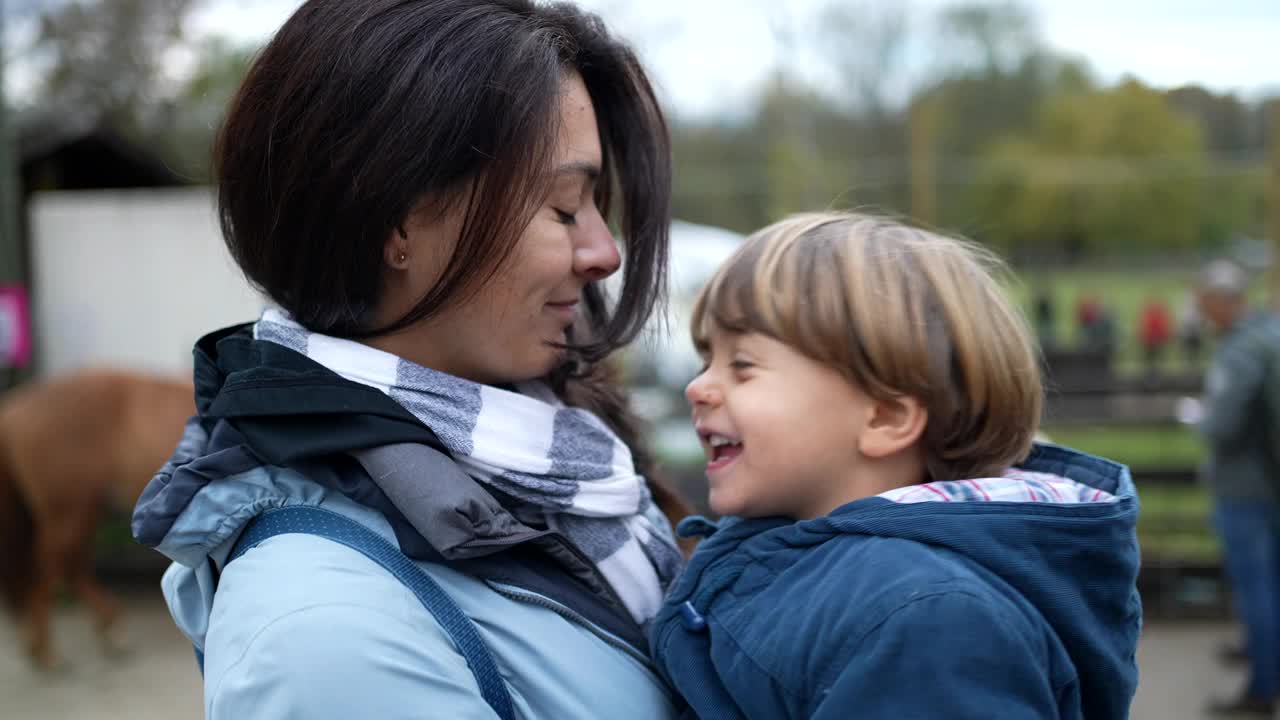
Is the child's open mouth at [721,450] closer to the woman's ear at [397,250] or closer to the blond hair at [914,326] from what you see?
the blond hair at [914,326]

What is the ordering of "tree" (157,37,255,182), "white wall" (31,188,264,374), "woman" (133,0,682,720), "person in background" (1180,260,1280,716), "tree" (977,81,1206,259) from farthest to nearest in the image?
"tree" (977,81,1206,259) → "tree" (157,37,255,182) → "white wall" (31,188,264,374) → "person in background" (1180,260,1280,716) → "woman" (133,0,682,720)

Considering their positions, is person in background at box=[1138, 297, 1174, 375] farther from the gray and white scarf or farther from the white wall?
the gray and white scarf

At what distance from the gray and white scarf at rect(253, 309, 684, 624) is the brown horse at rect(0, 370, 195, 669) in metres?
4.96

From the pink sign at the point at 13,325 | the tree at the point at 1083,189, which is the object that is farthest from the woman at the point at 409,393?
the tree at the point at 1083,189

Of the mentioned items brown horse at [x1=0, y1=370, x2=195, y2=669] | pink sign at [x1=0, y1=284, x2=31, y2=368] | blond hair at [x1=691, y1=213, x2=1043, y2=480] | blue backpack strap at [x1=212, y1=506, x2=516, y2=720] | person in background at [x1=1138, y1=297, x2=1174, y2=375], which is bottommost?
brown horse at [x1=0, y1=370, x2=195, y2=669]

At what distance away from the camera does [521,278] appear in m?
1.20

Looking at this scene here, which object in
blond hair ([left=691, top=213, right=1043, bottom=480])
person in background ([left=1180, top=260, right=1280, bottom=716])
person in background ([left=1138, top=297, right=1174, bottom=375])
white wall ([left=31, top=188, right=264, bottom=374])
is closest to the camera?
blond hair ([left=691, top=213, right=1043, bottom=480])

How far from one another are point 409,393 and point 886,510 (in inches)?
19.6

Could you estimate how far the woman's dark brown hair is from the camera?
3.56 feet

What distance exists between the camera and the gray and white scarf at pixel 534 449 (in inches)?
44.8

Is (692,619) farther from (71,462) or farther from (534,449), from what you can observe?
(71,462)

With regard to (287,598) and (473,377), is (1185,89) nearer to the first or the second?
(473,377)

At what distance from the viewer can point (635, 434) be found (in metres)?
1.59

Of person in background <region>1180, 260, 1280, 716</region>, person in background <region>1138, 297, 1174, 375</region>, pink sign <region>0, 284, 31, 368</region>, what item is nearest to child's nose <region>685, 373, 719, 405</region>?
person in background <region>1180, 260, 1280, 716</region>
